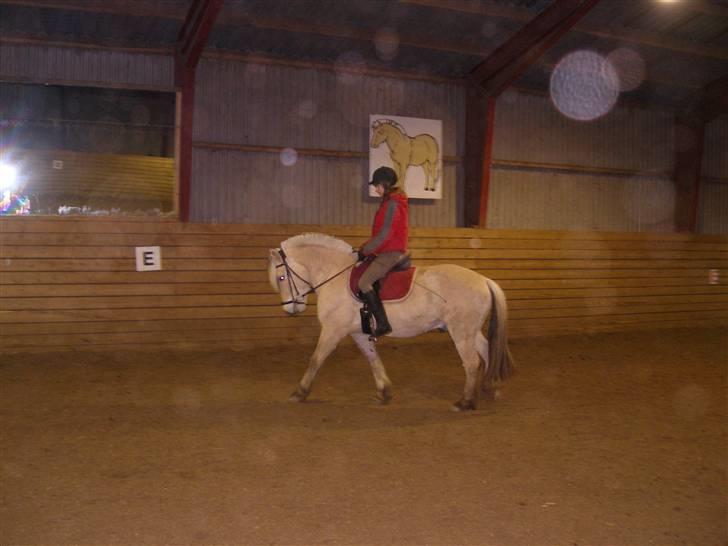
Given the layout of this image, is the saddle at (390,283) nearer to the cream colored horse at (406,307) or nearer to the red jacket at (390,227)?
the cream colored horse at (406,307)

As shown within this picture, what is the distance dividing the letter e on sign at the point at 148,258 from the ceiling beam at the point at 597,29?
561cm

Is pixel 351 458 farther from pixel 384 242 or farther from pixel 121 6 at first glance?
pixel 121 6

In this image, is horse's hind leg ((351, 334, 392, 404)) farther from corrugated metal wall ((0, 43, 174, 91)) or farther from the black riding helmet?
corrugated metal wall ((0, 43, 174, 91))

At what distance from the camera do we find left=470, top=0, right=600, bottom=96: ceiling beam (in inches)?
409

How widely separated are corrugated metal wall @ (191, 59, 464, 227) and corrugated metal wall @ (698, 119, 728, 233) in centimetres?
702

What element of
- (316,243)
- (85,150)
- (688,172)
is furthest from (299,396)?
(688,172)

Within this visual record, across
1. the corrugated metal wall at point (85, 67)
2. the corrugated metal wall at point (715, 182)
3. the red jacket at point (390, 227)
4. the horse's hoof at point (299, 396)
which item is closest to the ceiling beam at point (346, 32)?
the corrugated metal wall at point (85, 67)

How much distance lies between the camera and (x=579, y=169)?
1428cm

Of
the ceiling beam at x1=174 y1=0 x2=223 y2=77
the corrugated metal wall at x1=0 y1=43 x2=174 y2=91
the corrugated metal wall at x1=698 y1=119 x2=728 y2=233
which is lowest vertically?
the corrugated metal wall at x1=698 y1=119 x2=728 y2=233

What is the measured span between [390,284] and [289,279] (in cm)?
107

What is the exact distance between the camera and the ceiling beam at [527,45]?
10.4 m

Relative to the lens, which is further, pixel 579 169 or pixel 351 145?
pixel 579 169

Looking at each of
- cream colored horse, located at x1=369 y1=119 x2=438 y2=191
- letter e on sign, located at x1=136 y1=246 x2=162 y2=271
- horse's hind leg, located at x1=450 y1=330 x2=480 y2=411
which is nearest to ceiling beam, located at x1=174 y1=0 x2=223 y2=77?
letter e on sign, located at x1=136 y1=246 x2=162 y2=271

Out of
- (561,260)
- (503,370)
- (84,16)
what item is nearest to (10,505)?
(503,370)
